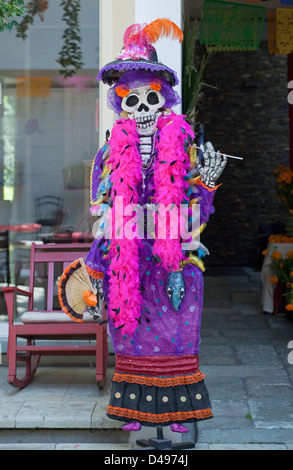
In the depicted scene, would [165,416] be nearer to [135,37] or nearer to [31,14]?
[135,37]

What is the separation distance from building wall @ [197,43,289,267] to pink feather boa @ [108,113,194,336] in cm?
866

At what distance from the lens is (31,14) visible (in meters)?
5.44

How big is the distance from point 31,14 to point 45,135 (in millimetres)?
946

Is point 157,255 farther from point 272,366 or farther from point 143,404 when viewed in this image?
point 272,366

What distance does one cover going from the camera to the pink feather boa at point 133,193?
3225mm

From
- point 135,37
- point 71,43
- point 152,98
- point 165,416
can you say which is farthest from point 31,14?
point 165,416

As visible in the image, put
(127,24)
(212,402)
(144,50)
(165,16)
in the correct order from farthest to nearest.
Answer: (127,24), (212,402), (165,16), (144,50)

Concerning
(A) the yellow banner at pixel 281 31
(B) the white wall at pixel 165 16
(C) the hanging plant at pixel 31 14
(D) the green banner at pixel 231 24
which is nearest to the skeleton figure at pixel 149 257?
(B) the white wall at pixel 165 16

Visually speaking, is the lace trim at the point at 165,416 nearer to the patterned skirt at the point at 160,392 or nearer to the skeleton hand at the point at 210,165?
the patterned skirt at the point at 160,392

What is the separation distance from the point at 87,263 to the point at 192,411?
898 mm

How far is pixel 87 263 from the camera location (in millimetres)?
3426

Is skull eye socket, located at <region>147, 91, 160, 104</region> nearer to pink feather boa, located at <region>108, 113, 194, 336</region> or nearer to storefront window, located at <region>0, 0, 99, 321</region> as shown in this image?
pink feather boa, located at <region>108, 113, 194, 336</region>

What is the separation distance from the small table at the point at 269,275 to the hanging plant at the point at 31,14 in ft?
11.1

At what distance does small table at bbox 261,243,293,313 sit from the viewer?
23.6 ft
